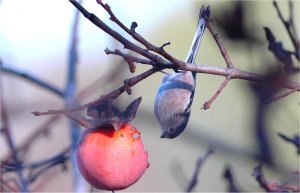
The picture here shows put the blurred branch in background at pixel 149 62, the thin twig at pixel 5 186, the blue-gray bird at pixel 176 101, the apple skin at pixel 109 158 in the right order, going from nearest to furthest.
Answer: the blurred branch in background at pixel 149 62 → the apple skin at pixel 109 158 → the blue-gray bird at pixel 176 101 → the thin twig at pixel 5 186

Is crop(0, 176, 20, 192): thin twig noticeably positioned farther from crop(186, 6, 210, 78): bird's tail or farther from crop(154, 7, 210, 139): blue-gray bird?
crop(186, 6, 210, 78): bird's tail

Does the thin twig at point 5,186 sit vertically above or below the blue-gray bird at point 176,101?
below

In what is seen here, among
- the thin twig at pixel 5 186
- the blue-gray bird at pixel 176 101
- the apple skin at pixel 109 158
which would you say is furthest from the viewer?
the thin twig at pixel 5 186

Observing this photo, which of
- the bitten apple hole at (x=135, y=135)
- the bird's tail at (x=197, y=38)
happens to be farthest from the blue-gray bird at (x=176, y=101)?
the bitten apple hole at (x=135, y=135)

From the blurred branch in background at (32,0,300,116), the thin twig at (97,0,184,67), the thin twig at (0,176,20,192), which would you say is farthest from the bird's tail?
the thin twig at (0,176,20,192)

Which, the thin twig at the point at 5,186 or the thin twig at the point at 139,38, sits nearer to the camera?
the thin twig at the point at 139,38

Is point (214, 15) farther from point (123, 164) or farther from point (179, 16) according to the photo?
point (179, 16)

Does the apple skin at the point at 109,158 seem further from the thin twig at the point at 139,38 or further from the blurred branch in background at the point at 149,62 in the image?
the thin twig at the point at 139,38
